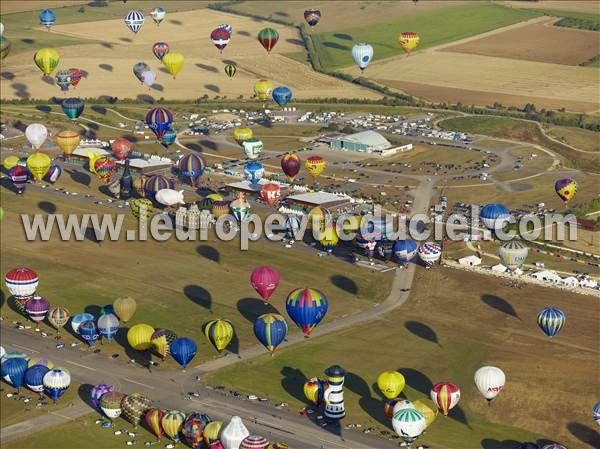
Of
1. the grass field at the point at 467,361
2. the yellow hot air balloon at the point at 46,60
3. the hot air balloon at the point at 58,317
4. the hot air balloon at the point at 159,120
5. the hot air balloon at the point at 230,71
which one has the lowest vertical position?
the grass field at the point at 467,361

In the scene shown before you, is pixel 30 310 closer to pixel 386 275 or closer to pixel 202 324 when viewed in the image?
pixel 202 324

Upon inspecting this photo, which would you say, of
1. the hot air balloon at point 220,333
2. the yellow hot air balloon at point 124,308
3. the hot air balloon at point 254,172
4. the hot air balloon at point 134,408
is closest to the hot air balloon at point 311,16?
the hot air balloon at point 254,172

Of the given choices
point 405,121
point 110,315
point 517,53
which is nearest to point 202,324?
point 110,315

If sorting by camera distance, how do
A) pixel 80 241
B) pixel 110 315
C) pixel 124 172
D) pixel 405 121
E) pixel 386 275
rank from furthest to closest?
pixel 405 121
pixel 124 172
pixel 80 241
pixel 386 275
pixel 110 315

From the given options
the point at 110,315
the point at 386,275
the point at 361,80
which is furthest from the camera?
the point at 361,80

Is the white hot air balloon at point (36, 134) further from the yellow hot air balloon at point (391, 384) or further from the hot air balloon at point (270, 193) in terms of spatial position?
the yellow hot air balloon at point (391, 384)
